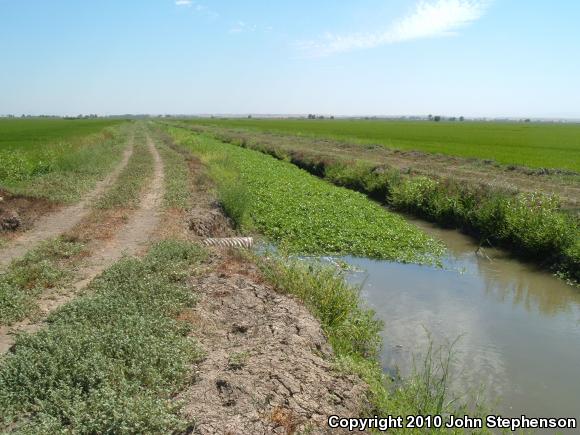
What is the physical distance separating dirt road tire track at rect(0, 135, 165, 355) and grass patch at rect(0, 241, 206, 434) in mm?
432

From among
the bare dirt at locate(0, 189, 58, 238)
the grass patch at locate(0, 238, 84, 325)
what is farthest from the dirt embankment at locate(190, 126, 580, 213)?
the bare dirt at locate(0, 189, 58, 238)

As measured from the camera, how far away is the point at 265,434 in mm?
4273

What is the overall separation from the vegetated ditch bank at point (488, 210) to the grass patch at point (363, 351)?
658 cm

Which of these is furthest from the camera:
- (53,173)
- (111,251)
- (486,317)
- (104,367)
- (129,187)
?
(53,173)

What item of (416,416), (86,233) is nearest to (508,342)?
(416,416)

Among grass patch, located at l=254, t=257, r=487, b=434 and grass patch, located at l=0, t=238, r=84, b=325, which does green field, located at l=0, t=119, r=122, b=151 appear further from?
grass patch, located at l=254, t=257, r=487, b=434

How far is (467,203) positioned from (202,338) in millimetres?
12730

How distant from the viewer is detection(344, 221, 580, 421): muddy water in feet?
22.1

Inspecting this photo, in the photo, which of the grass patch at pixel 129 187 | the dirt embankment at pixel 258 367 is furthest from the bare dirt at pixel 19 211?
the dirt embankment at pixel 258 367

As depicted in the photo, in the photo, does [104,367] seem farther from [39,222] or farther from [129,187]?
[129,187]

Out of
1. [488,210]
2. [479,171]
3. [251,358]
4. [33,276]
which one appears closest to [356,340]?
[251,358]

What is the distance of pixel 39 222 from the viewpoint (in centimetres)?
1260

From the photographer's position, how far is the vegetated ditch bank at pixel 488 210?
12.1 meters

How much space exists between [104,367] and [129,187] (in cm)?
1357
